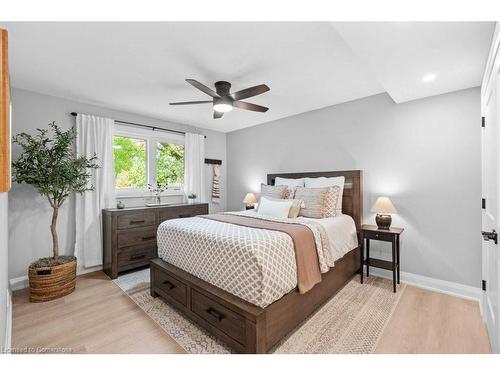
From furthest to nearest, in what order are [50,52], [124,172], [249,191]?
[249,191] → [124,172] → [50,52]

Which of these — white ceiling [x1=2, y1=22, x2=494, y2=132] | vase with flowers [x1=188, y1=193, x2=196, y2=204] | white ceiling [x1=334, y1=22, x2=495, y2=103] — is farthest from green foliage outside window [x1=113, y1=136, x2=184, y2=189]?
white ceiling [x1=334, y1=22, x2=495, y2=103]

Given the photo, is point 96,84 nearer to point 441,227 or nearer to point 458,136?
point 458,136

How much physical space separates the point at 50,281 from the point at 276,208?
107 inches

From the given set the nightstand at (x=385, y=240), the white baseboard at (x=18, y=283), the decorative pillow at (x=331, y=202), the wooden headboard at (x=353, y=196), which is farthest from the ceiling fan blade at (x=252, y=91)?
the white baseboard at (x=18, y=283)

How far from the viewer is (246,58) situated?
219cm

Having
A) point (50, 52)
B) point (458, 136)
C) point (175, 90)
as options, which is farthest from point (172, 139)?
point (458, 136)

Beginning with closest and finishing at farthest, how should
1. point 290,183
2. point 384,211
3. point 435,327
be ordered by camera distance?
point 435,327, point 384,211, point 290,183

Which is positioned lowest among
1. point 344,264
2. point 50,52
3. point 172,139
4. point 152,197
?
point 344,264

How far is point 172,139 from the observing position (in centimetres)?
438

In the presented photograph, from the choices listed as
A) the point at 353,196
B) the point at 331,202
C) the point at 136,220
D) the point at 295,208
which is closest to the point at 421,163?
the point at 353,196

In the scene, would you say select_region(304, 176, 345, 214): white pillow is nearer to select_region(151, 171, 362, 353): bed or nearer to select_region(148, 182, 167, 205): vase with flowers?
select_region(151, 171, 362, 353): bed

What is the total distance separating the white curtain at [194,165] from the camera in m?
4.53

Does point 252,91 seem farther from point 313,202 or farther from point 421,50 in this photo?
point 313,202
